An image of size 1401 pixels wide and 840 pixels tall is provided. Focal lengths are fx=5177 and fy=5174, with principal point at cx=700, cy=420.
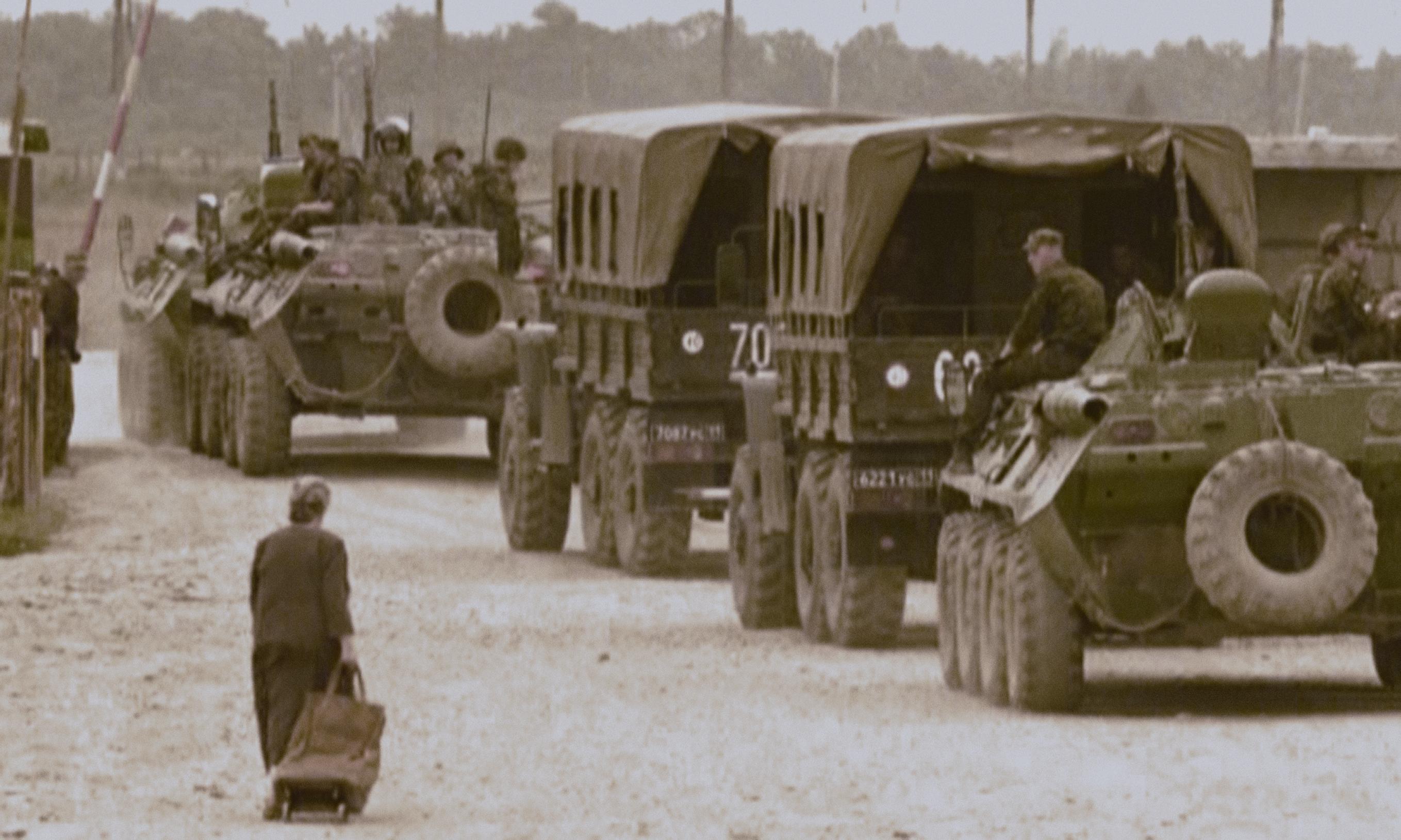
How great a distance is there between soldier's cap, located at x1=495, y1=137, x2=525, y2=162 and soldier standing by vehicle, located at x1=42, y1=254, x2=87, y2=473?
12.4ft

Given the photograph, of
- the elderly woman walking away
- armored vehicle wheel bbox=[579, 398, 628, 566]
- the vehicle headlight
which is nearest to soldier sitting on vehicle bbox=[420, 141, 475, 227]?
armored vehicle wheel bbox=[579, 398, 628, 566]

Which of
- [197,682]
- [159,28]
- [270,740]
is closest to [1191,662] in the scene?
[197,682]

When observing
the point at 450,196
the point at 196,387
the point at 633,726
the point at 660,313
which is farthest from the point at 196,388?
the point at 633,726


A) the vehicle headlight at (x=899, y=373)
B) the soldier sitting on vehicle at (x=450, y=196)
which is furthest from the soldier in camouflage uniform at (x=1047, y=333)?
the soldier sitting on vehicle at (x=450, y=196)

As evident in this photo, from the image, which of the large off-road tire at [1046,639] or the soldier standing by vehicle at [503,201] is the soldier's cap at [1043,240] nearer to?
the large off-road tire at [1046,639]

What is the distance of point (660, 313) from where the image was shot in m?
29.7

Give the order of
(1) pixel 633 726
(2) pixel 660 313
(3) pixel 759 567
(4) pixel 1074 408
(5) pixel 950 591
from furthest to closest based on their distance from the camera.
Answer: (2) pixel 660 313 → (3) pixel 759 567 → (5) pixel 950 591 → (1) pixel 633 726 → (4) pixel 1074 408

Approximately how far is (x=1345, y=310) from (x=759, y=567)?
411 centimetres

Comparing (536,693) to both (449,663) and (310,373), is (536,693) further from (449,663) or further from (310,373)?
(310,373)

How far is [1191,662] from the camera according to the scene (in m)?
24.6

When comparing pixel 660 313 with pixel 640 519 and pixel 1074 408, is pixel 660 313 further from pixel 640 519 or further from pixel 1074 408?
pixel 1074 408

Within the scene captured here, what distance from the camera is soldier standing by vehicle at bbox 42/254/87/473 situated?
40188 mm

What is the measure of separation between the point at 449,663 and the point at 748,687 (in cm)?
212

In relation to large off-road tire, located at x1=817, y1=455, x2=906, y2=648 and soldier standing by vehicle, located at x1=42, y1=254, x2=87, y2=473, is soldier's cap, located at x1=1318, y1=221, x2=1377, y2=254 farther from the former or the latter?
soldier standing by vehicle, located at x1=42, y1=254, x2=87, y2=473
